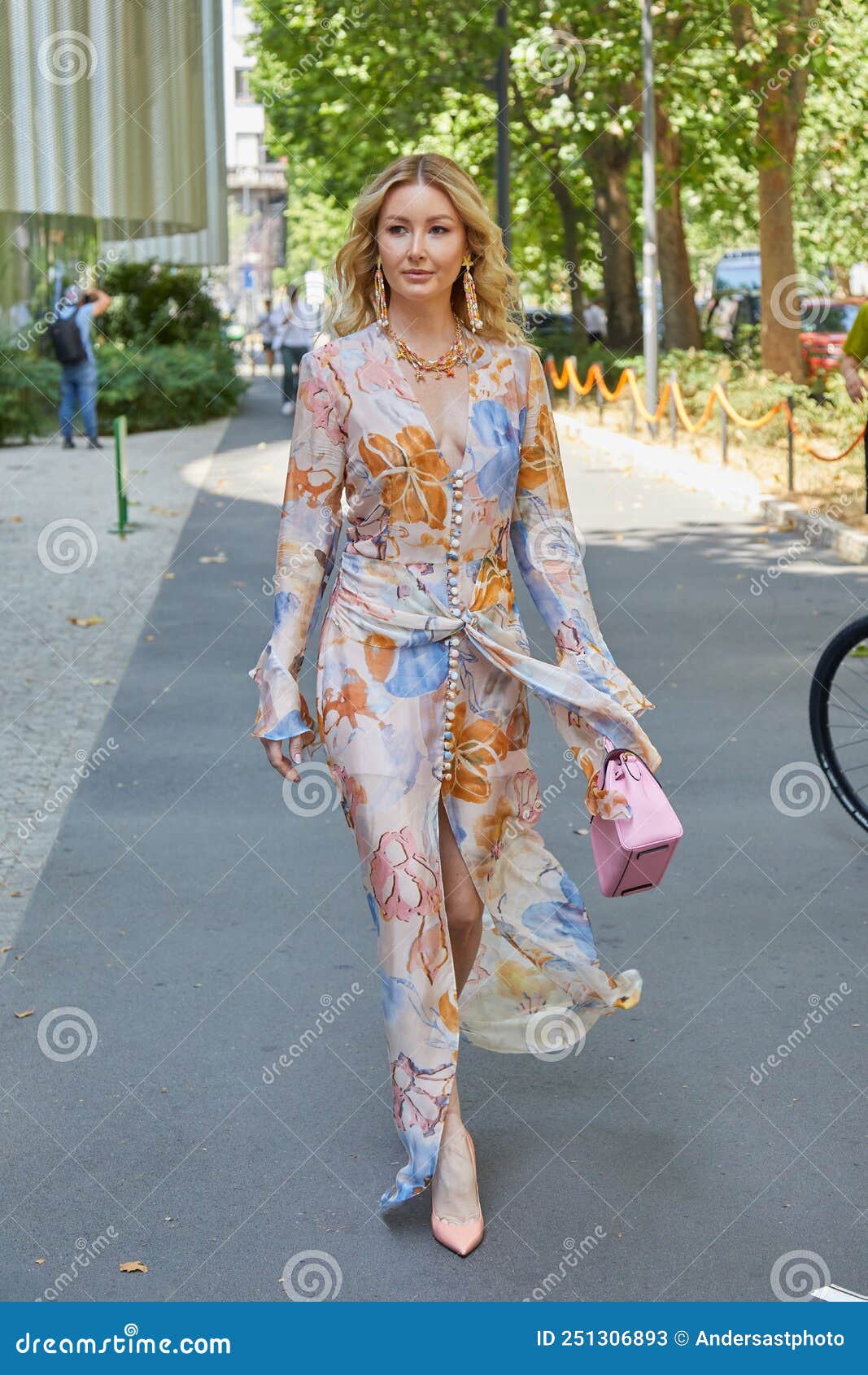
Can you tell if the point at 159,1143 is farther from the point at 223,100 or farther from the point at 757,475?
the point at 223,100

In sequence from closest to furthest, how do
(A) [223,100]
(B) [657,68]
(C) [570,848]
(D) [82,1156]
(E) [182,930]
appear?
1. (D) [82,1156]
2. (E) [182,930]
3. (C) [570,848]
4. (B) [657,68]
5. (A) [223,100]

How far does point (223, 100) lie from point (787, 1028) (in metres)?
36.2

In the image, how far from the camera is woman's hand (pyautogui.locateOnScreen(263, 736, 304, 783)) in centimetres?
355

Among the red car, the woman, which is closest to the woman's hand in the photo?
the woman

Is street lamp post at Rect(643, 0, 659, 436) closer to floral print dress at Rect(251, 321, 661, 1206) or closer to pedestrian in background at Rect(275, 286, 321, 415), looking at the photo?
pedestrian in background at Rect(275, 286, 321, 415)

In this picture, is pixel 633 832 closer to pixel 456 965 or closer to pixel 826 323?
pixel 456 965

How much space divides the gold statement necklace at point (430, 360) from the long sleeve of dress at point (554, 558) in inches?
6.2

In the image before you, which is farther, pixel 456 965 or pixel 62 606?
pixel 62 606

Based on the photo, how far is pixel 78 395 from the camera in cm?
2294

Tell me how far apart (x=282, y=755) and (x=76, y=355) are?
1919 cm

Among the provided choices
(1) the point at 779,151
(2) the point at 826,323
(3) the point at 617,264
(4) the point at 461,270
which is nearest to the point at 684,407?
(1) the point at 779,151

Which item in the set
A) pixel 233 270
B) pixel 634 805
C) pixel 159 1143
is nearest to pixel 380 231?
pixel 634 805

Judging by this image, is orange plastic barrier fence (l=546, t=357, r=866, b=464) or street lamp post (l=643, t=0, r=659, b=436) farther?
street lamp post (l=643, t=0, r=659, b=436)

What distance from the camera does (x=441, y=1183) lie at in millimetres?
3648
